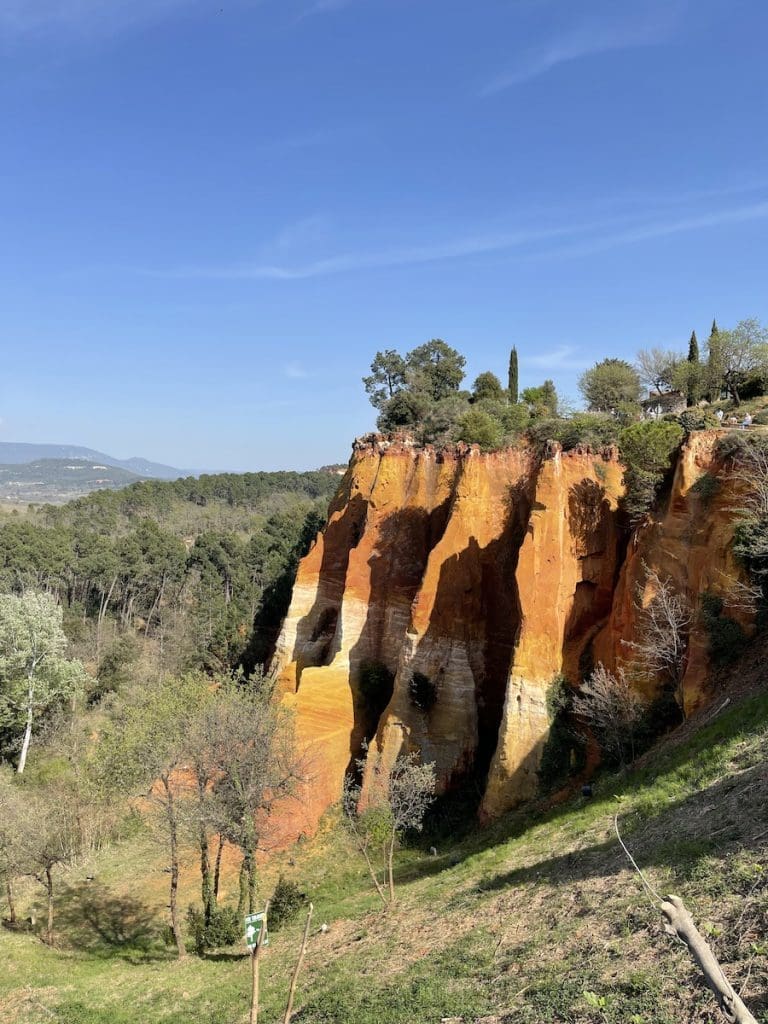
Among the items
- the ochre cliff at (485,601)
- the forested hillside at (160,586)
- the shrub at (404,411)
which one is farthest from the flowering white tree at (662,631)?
the forested hillside at (160,586)

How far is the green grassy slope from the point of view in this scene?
28.9 feet

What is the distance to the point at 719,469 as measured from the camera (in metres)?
19.6

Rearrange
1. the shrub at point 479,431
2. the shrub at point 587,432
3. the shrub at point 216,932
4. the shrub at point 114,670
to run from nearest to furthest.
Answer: the shrub at point 216,932
the shrub at point 587,432
the shrub at point 479,431
the shrub at point 114,670

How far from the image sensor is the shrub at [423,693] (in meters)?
24.9

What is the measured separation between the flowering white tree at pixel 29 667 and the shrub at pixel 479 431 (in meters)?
26.2

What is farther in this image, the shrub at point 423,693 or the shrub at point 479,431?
the shrub at point 479,431

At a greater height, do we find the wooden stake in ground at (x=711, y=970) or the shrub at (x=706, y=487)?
the shrub at (x=706, y=487)

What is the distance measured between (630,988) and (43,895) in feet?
73.4

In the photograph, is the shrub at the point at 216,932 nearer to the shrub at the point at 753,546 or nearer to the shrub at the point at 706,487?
the shrub at the point at 753,546

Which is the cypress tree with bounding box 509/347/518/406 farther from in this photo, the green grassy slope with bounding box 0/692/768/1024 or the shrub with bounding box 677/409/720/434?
the green grassy slope with bounding box 0/692/768/1024

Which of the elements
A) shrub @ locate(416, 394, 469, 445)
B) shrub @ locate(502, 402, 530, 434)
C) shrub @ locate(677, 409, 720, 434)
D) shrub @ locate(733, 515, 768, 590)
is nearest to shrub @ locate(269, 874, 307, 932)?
shrub @ locate(733, 515, 768, 590)

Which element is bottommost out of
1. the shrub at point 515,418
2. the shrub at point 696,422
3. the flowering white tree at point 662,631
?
the flowering white tree at point 662,631

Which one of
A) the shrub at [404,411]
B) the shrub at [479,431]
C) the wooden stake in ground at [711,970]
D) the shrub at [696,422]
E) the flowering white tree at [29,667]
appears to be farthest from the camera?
the shrub at [404,411]

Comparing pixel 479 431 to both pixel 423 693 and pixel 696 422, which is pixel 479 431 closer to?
pixel 696 422
